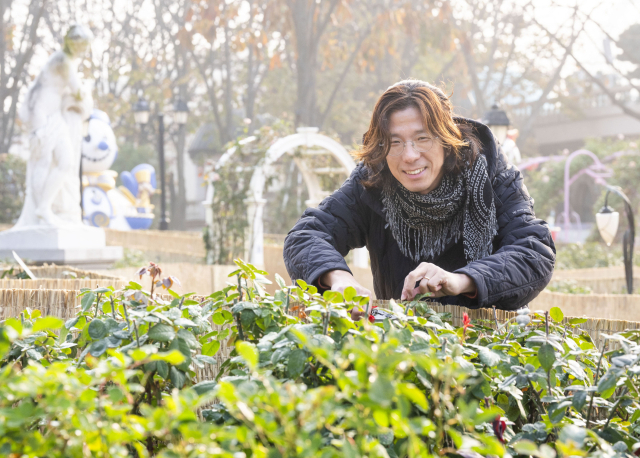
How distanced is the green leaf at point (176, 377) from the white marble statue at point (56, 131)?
7.92 m

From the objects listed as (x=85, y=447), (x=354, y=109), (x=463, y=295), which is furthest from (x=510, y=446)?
(x=354, y=109)

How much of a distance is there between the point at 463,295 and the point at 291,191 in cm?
1809

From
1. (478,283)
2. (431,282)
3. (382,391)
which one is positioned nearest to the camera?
(382,391)

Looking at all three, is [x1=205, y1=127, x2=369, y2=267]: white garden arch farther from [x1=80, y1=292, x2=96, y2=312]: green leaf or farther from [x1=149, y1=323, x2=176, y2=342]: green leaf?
[x1=149, y1=323, x2=176, y2=342]: green leaf

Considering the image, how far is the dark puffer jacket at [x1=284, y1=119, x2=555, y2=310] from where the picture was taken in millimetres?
2182

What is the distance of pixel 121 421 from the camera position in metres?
0.93

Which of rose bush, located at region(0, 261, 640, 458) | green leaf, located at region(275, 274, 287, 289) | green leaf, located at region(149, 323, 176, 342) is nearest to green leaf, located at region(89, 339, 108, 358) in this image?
rose bush, located at region(0, 261, 640, 458)

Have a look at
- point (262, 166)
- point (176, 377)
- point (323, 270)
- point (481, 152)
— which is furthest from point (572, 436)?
point (262, 166)

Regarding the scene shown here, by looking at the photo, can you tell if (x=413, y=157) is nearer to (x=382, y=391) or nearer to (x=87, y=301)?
(x=87, y=301)

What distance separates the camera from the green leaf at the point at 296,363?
115 cm

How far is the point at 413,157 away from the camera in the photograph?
2.46 m

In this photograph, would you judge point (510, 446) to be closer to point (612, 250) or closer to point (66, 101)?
point (66, 101)

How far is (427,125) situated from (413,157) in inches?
4.9

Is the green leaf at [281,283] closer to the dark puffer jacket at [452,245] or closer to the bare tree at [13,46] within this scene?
the dark puffer jacket at [452,245]
